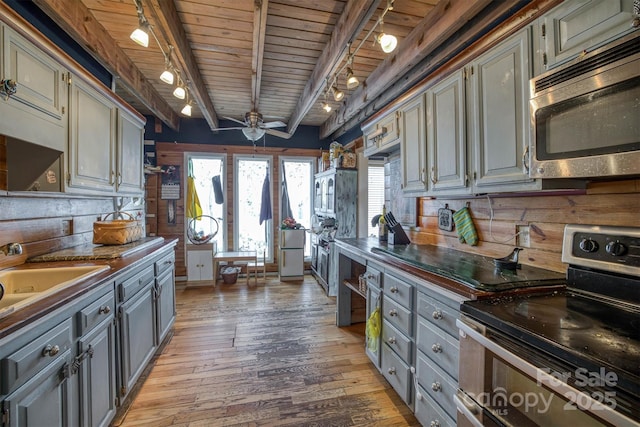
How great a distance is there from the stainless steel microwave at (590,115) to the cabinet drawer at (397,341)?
1174 mm

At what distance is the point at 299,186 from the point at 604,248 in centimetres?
452

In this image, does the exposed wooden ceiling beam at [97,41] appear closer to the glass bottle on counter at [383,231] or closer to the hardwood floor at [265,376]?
the hardwood floor at [265,376]

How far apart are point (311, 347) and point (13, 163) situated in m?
2.54

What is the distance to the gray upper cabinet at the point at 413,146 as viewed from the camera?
214 centimetres

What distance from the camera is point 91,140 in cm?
A: 213

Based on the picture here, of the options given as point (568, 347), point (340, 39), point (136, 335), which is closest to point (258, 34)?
point (340, 39)

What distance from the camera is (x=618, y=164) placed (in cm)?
97

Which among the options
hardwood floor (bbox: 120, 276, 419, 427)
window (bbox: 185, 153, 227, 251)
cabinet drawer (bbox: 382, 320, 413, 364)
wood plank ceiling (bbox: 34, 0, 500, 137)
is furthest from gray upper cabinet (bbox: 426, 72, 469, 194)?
window (bbox: 185, 153, 227, 251)

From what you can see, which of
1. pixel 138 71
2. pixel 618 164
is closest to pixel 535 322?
pixel 618 164

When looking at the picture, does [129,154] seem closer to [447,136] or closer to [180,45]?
[180,45]

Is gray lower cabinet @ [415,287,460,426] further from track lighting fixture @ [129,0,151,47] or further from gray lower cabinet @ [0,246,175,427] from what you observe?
track lighting fixture @ [129,0,151,47]

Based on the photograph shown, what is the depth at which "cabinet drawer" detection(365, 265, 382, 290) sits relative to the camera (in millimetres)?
2076

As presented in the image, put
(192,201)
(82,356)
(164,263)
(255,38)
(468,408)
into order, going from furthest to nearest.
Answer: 1. (192,201)
2. (164,263)
3. (255,38)
4. (82,356)
5. (468,408)

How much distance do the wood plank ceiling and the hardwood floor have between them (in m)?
2.54
